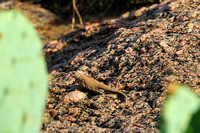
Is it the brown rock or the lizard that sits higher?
the lizard

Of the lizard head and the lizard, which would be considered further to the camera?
the lizard head

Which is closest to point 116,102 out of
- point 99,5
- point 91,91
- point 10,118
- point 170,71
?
point 91,91

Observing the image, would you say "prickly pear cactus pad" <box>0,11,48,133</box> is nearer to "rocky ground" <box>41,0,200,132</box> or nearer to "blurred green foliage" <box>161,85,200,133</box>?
"blurred green foliage" <box>161,85,200,133</box>

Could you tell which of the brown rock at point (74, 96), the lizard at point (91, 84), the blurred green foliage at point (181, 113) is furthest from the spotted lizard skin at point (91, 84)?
the blurred green foliage at point (181, 113)

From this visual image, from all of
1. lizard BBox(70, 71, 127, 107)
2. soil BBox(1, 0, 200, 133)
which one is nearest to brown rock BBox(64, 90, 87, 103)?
soil BBox(1, 0, 200, 133)

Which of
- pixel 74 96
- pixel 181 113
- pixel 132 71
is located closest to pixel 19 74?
pixel 181 113

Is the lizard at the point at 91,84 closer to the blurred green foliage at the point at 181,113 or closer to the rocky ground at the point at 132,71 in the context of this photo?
the rocky ground at the point at 132,71

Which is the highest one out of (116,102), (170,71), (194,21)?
(194,21)

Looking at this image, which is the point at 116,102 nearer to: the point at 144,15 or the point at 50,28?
the point at 144,15
